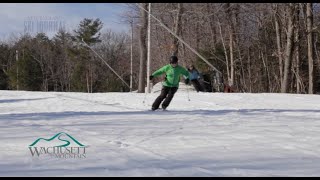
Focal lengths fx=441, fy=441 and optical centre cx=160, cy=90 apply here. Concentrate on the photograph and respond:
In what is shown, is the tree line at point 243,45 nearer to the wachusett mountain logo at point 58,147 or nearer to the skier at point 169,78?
the skier at point 169,78

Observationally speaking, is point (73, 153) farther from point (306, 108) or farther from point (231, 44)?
point (231, 44)

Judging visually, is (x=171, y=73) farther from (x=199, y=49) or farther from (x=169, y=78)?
Result: (x=199, y=49)

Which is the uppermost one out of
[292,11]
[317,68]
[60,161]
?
[292,11]

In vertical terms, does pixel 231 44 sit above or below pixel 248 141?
above

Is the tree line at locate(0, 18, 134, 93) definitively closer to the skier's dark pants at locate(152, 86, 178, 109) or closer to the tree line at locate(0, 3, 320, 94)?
the tree line at locate(0, 3, 320, 94)

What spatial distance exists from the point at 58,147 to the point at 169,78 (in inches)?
271

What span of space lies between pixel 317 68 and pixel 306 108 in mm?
28672

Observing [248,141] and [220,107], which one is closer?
[248,141]

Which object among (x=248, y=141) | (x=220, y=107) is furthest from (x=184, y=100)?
(x=248, y=141)

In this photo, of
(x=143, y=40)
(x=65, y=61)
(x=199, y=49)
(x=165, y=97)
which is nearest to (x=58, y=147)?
(x=165, y=97)

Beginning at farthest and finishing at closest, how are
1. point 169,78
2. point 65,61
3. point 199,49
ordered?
point 65,61 < point 199,49 < point 169,78

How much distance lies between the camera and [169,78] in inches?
518

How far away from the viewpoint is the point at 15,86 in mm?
65625

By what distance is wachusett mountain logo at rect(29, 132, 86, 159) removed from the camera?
20.1 feet
